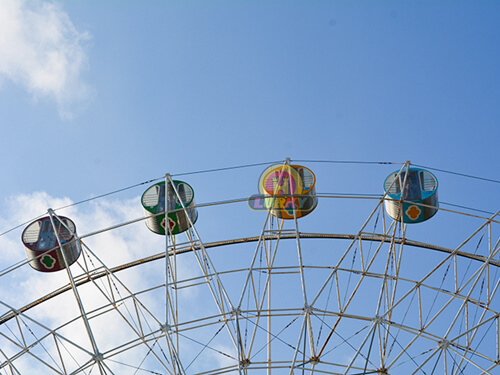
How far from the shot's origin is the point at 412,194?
89.5ft

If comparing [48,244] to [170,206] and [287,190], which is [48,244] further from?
[287,190]

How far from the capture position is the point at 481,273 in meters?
25.8

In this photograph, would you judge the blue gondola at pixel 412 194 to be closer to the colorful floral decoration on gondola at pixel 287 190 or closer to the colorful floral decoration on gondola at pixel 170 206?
the colorful floral decoration on gondola at pixel 287 190

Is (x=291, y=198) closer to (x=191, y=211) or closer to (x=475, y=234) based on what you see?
(x=191, y=211)

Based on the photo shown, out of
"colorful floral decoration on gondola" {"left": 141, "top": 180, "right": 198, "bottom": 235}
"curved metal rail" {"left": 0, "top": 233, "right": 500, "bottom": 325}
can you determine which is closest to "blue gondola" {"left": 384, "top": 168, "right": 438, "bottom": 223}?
"curved metal rail" {"left": 0, "top": 233, "right": 500, "bottom": 325}

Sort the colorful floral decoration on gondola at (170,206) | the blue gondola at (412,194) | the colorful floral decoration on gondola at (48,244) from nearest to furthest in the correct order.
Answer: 1. the blue gondola at (412,194)
2. the colorful floral decoration on gondola at (48,244)
3. the colorful floral decoration on gondola at (170,206)

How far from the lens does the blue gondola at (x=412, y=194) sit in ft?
88.9

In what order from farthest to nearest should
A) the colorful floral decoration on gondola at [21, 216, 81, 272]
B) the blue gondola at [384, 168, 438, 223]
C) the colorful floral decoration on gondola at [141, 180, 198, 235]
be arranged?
the colorful floral decoration on gondola at [141, 180, 198, 235] → the colorful floral decoration on gondola at [21, 216, 81, 272] → the blue gondola at [384, 168, 438, 223]

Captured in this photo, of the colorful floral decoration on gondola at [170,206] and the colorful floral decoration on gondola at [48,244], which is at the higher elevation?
the colorful floral decoration on gondola at [170,206]

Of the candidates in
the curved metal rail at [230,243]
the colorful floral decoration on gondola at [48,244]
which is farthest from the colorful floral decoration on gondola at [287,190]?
the colorful floral decoration on gondola at [48,244]

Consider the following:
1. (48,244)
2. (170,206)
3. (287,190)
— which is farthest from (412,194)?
(48,244)

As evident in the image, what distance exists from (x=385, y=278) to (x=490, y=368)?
497cm

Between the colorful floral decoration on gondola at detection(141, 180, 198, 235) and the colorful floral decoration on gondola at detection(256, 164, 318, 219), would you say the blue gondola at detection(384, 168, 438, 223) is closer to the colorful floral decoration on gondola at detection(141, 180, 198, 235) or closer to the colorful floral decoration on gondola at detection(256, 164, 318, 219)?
the colorful floral decoration on gondola at detection(256, 164, 318, 219)

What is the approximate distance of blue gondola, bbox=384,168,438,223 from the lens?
88.9 feet
